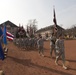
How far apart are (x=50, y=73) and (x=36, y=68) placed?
139cm

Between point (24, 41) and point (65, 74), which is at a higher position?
point (24, 41)

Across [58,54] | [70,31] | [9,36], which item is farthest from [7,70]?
[70,31]

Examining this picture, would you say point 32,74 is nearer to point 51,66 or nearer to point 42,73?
point 42,73

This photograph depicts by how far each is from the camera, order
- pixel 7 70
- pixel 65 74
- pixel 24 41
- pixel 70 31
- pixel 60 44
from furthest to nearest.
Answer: pixel 70 31 → pixel 24 41 → pixel 60 44 → pixel 7 70 → pixel 65 74

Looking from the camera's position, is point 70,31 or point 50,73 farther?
point 70,31

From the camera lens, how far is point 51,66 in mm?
12070

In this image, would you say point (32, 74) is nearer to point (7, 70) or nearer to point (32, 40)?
point (7, 70)

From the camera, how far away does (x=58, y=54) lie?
472 inches

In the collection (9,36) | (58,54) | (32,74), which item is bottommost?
(32,74)

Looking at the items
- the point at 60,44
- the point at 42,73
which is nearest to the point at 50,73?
the point at 42,73

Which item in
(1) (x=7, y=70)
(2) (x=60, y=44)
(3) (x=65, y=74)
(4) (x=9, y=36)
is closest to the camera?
(3) (x=65, y=74)

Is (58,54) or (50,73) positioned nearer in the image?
(50,73)

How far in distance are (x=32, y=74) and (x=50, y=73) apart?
0.92 m

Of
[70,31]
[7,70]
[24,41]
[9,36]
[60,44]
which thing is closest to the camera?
[7,70]
